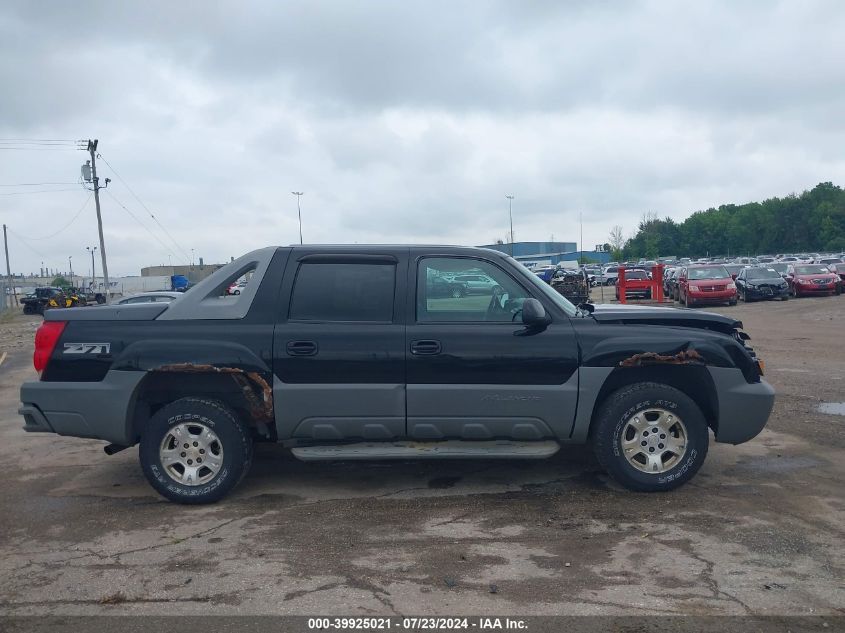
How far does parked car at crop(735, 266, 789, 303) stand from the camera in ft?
95.1

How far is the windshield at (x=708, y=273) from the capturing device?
28047 mm

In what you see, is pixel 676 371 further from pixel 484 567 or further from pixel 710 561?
pixel 484 567

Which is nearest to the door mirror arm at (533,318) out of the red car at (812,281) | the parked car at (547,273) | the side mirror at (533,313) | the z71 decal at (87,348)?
the side mirror at (533,313)

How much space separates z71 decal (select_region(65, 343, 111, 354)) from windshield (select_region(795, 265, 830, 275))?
3047cm

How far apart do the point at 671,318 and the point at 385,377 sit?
2.22 meters

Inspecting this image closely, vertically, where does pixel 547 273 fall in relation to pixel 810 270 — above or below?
above

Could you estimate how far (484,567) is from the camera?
14.4ft

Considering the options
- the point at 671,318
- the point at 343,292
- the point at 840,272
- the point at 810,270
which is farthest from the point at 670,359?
the point at 840,272

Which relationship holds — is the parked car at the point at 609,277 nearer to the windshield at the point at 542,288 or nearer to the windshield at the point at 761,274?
the windshield at the point at 761,274

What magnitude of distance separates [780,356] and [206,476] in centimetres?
1100

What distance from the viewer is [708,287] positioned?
27.4 m

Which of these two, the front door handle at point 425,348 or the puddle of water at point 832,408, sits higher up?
the front door handle at point 425,348

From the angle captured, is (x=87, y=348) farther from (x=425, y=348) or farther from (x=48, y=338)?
(x=425, y=348)

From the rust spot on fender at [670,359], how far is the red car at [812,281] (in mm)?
27658
